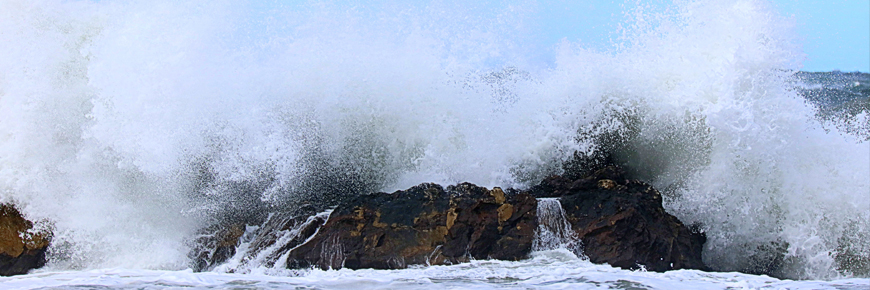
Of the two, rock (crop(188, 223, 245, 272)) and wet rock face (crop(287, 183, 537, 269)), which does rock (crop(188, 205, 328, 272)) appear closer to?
rock (crop(188, 223, 245, 272))

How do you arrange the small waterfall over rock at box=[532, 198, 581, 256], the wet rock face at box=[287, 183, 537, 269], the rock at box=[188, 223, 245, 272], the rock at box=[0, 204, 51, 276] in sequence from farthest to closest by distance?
the rock at box=[0, 204, 51, 276] → the rock at box=[188, 223, 245, 272] → the small waterfall over rock at box=[532, 198, 581, 256] → the wet rock face at box=[287, 183, 537, 269]

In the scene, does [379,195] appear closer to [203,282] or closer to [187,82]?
[203,282]

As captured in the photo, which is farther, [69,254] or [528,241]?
[69,254]

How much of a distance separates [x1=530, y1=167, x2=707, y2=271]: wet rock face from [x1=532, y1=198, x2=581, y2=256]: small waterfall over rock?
56 millimetres

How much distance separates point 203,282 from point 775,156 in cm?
525

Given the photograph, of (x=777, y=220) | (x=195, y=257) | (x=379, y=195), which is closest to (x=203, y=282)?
(x=195, y=257)

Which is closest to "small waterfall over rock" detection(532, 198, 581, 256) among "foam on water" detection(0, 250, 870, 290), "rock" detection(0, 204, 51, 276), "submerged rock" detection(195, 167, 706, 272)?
"submerged rock" detection(195, 167, 706, 272)

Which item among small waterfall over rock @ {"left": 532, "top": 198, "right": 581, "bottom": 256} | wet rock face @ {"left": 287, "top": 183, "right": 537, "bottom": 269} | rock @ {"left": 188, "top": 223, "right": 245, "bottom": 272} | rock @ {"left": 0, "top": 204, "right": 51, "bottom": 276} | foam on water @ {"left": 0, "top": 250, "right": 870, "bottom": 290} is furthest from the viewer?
rock @ {"left": 0, "top": 204, "right": 51, "bottom": 276}

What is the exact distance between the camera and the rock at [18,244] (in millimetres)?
5469

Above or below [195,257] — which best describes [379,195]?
above

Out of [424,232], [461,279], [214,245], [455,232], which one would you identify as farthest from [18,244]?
[461,279]

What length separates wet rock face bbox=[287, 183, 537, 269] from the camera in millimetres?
4926

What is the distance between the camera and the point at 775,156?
5.97m

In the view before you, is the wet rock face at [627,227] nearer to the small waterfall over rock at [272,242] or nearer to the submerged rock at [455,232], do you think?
the submerged rock at [455,232]
